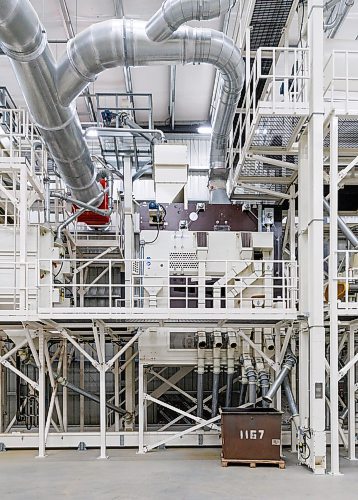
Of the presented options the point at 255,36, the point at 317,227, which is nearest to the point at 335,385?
the point at 317,227

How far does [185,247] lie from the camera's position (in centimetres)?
1189

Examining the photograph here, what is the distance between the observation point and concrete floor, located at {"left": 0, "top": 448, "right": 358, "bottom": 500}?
25.8 feet

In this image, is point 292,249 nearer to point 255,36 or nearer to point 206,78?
point 255,36

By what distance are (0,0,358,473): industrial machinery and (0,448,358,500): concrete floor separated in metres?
0.61

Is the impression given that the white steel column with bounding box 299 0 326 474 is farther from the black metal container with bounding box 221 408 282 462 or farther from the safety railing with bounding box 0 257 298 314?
the safety railing with bounding box 0 257 298 314

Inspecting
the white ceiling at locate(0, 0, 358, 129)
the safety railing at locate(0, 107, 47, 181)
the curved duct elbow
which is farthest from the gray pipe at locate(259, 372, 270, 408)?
the white ceiling at locate(0, 0, 358, 129)

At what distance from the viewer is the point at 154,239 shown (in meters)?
11.9

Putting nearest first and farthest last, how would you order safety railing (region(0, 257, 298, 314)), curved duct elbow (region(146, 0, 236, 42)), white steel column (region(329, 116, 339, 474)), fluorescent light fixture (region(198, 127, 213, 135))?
curved duct elbow (region(146, 0, 236, 42)) < white steel column (region(329, 116, 339, 474)) < safety railing (region(0, 257, 298, 314)) < fluorescent light fixture (region(198, 127, 213, 135))

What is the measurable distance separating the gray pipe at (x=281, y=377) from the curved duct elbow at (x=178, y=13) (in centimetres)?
604

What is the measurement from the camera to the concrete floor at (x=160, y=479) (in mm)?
7855

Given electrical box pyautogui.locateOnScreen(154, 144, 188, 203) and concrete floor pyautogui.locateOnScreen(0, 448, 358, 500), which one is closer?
concrete floor pyautogui.locateOnScreen(0, 448, 358, 500)

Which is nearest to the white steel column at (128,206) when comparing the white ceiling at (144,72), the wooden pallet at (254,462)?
the white ceiling at (144,72)

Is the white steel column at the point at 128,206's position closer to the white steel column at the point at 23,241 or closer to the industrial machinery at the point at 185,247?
the industrial machinery at the point at 185,247

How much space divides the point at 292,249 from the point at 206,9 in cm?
557
